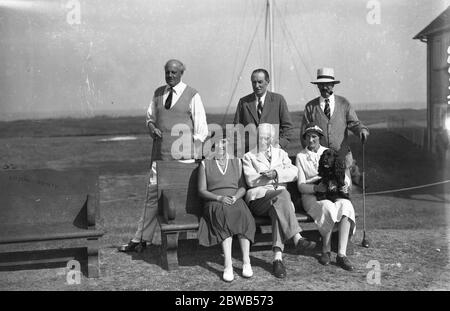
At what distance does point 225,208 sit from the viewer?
4.56 metres

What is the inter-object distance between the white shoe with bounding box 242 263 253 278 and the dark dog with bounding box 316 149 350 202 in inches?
40.5

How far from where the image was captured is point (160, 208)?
4.97 m

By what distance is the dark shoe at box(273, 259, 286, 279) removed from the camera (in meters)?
4.38

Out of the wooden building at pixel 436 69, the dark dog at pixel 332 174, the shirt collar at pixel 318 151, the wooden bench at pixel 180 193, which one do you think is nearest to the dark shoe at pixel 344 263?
the wooden bench at pixel 180 193

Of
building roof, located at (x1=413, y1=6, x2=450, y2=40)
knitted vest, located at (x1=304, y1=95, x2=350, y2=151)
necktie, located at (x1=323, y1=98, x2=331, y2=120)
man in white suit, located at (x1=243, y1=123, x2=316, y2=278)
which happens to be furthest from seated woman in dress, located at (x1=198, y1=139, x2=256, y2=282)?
building roof, located at (x1=413, y1=6, x2=450, y2=40)

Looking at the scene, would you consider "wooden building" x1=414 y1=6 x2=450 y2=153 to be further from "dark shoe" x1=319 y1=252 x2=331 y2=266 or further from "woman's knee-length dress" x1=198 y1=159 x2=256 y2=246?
"woman's knee-length dress" x1=198 y1=159 x2=256 y2=246

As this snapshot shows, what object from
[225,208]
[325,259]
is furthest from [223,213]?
[325,259]

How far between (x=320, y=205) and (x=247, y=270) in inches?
38.2

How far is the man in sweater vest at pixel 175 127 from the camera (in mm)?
5094

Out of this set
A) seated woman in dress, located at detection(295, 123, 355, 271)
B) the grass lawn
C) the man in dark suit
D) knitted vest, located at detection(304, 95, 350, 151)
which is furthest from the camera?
knitted vest, located at detection(304, 95, 350, 151)

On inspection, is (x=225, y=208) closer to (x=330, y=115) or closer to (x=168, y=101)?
(x=168, y=101)

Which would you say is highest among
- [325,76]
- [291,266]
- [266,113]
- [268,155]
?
[325,76]

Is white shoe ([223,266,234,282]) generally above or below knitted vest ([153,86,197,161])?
below
